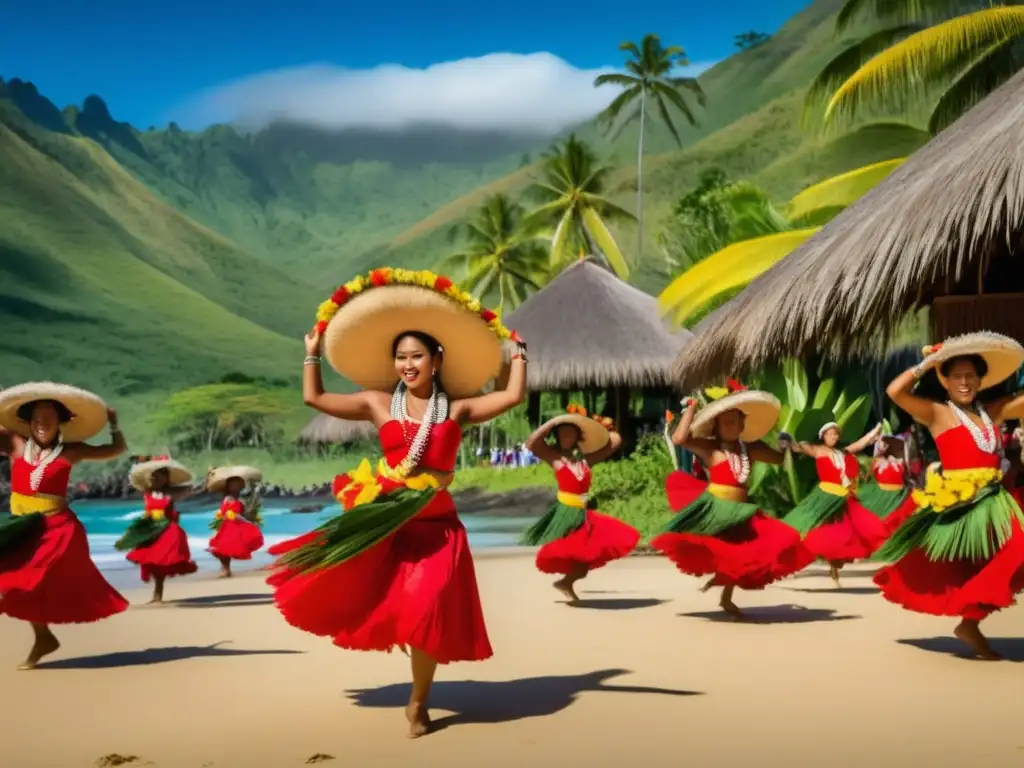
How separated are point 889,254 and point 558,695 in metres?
3.82

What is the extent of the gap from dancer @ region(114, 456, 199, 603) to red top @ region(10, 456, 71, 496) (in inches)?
121

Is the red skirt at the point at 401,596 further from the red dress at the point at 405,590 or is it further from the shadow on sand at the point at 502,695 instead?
the shadow on sand at the point at 502,695

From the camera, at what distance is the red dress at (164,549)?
9.16m

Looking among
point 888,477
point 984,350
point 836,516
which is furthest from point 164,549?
point 984,350

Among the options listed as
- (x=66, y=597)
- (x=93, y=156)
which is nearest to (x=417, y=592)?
(x=66, y=597)

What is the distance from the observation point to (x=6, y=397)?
583 centimetres

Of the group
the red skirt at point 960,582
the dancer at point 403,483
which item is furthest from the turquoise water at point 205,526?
the dancer at point 403,483

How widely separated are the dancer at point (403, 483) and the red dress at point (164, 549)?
486 cm

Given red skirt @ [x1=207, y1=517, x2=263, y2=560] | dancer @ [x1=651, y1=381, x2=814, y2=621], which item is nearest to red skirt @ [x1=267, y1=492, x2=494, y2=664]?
dancer @ [x1=651, y1=381, x2=814, y2=621]

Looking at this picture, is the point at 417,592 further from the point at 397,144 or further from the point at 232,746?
the point at 397,144

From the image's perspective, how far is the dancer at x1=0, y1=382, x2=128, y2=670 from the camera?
5.77 metres

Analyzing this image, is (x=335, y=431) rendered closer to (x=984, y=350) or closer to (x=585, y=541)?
(x=585, y=541)

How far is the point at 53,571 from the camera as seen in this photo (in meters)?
5.82

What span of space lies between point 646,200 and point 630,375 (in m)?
81.9
